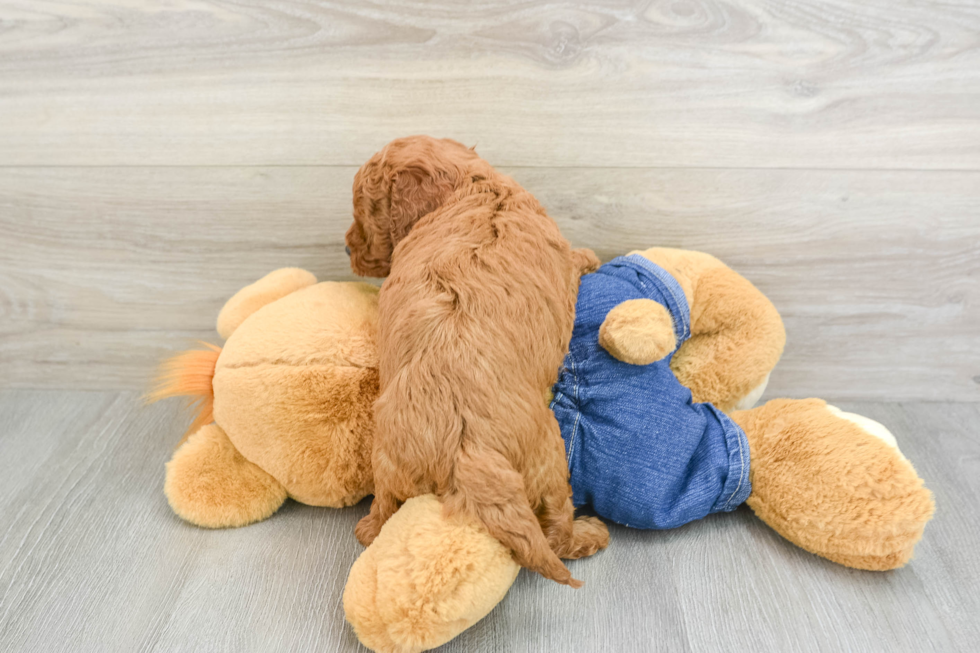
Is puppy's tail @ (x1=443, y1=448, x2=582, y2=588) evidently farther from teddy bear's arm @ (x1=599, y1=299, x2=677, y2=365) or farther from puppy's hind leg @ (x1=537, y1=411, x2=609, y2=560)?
teddy bear's arm @ (x1=599, y1=299, x2=677, y2=365)

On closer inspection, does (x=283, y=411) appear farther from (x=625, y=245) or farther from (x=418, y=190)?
(x=625, y=245)

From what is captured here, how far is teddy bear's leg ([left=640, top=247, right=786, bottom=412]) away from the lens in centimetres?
78

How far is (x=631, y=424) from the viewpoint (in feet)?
2.26

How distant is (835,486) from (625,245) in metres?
0.40

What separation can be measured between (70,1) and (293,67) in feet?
0.97

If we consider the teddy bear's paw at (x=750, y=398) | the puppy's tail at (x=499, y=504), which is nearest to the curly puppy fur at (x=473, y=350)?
the puppy's tail at (x=499, y=504)

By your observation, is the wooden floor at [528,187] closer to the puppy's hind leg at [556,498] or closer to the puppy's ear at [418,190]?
the puppy's hind leg at [556,498]

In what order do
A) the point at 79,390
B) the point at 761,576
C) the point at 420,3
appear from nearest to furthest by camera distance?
1. the point at 761,576
2. the point at 420,3
3. the point at 79,390

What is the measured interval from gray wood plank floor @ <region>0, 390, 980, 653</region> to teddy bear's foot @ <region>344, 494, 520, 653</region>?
0.08 metres

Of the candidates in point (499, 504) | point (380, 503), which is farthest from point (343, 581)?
point (499, 504)

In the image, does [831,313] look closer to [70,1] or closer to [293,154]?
[293,154]

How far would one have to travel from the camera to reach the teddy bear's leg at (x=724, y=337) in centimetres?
78

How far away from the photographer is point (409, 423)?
1.87 feet

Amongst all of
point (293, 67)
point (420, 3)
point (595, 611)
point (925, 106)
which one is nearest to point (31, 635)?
point (595, 611)
